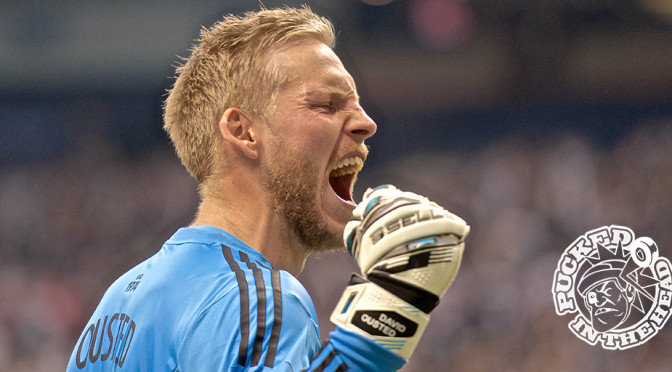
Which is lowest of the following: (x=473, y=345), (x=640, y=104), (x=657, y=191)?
(x=473, y=345)

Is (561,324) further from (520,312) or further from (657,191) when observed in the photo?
(657,191)

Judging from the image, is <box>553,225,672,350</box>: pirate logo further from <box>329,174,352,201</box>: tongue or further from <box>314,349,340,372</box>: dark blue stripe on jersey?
<box>314,349,340,372</box>: dark blue stripe on jersey

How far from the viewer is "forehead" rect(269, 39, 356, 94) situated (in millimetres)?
2123

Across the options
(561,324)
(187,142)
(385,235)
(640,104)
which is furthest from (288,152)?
(640,104)

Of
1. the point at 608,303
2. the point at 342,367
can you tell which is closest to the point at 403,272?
the point at 342,367

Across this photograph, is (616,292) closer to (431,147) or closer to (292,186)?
(431,147)

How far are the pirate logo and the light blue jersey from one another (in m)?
3.79

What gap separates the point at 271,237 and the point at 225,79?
1.51ft

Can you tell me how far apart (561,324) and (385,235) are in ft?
16.8

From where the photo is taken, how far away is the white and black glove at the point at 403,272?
1.53 metres

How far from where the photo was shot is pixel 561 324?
6.27 meters

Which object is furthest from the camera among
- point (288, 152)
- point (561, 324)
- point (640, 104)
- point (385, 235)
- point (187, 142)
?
point (640, 104)

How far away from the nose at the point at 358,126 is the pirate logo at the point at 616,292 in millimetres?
3315

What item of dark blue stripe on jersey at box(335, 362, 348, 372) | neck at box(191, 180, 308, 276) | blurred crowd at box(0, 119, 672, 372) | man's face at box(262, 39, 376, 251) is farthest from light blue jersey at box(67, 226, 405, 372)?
blurred crowd at box(0, 119, 672, 372)
